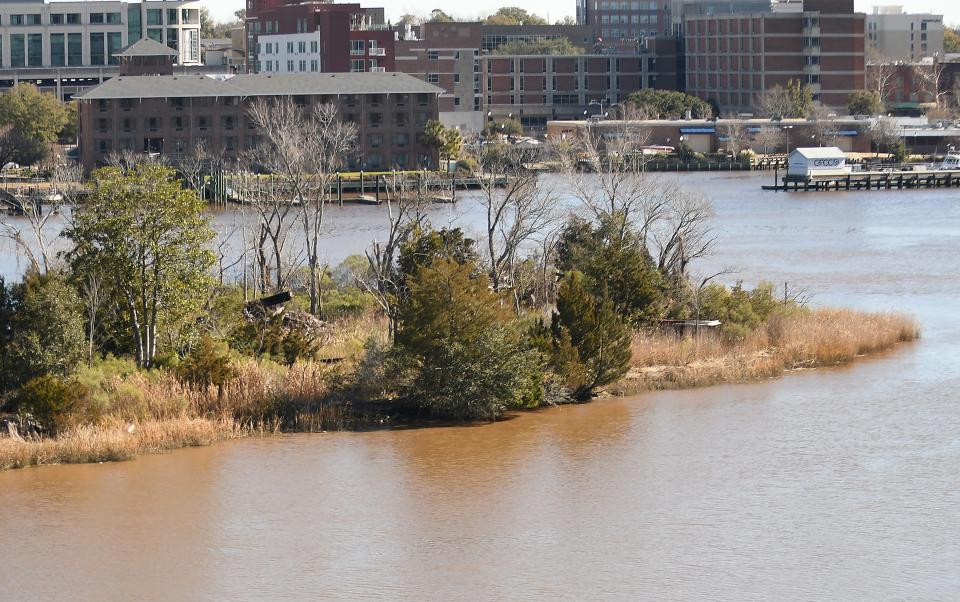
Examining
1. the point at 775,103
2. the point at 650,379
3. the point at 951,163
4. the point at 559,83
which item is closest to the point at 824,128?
the point at 775,103

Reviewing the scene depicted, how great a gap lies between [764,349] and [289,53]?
87844 millimetres

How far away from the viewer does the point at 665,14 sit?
17625 cm

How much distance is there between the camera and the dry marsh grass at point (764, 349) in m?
31.2

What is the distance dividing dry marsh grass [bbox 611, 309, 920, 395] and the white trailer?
5680 cm

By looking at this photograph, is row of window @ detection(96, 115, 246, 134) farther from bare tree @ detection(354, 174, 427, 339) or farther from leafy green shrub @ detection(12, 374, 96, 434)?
leafy green shrub @ detection(12, 374, 96, 434)

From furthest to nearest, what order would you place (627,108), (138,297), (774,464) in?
(627,108)
(138,297)
(774,464)

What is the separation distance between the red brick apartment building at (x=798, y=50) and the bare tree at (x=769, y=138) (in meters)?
8.58

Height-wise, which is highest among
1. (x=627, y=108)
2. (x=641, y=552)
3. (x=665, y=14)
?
(x=665, y=14)

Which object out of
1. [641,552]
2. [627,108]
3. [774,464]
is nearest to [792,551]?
[641,552]

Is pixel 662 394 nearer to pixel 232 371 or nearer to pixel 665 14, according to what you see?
pixel 232 371

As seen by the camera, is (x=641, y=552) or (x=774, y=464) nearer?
(x=641, y=552)

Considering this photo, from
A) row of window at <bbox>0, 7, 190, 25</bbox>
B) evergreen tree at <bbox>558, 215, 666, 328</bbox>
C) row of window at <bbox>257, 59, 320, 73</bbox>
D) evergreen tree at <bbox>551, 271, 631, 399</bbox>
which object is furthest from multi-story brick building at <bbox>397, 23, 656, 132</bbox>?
evergreen tree at <bbox>551, 271, 631, 399</bbox>

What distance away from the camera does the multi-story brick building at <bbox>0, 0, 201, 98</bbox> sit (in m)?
117

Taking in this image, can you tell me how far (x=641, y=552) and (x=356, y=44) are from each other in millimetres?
93813
